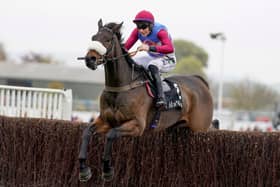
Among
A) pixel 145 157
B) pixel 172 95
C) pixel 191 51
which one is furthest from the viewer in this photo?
pixel 191 51

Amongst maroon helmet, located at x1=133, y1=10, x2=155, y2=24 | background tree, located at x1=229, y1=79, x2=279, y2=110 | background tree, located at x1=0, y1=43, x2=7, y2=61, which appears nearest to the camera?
maroon helmet, located at x1=133, y1=10, x2=155, y2=24

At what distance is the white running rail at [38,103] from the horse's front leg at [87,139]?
489cm

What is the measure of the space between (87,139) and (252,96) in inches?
2454

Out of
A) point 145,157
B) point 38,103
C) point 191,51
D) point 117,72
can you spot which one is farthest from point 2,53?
point 117,72

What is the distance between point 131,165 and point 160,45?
2335mm

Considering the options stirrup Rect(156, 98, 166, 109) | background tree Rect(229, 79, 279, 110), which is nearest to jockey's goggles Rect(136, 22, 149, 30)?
stirrup Rect(156, 98, 166, 109)

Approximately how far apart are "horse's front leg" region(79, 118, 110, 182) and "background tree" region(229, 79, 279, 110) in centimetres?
6042

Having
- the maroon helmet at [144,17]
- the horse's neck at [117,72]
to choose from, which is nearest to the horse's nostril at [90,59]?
the horse's neck at [117,72]

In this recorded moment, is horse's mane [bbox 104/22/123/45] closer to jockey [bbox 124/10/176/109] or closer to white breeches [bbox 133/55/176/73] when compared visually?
jockey [bbox 124/10/176/109]

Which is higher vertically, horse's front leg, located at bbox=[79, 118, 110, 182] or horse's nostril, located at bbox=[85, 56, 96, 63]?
horse's nostril, located at bbox=[85, 56, 96, 63]

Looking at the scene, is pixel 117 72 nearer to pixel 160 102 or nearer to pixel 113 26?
pixel 113 26

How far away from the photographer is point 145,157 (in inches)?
402

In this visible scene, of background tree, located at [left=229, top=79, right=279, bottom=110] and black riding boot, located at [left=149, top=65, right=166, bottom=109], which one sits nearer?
black riding boot, located at [left=149, top=65, right=166, bottom=109]

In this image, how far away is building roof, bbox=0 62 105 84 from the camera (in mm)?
55375
